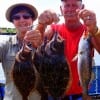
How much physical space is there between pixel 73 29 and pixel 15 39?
80 centimetres

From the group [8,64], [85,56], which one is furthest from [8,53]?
[85,56]

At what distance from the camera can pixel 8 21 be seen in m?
6.80

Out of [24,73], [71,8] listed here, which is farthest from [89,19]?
[24,73]

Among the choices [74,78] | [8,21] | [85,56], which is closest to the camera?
[85,56]

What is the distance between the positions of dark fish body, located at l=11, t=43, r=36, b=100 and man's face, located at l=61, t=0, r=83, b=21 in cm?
73

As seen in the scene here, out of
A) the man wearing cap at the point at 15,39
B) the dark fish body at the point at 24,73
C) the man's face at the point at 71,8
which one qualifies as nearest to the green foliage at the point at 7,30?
the man wearing cap at the point at 15,39

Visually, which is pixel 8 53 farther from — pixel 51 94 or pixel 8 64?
pixel 51 94

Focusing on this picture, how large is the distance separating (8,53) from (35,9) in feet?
2.39

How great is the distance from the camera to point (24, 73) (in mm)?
6102

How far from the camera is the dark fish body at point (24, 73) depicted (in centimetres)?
597

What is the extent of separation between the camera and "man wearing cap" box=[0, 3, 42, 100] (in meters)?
6.40

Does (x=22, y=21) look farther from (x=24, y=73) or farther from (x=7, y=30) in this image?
(x=24, y=73)

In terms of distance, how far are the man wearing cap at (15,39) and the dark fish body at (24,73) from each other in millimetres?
137

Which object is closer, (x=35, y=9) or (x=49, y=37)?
(x=49, y=37)
